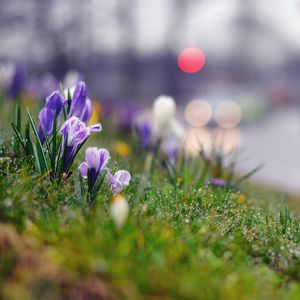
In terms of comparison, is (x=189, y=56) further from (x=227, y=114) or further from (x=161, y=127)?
(x=161, y=127)

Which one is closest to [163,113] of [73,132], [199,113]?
[73,132]

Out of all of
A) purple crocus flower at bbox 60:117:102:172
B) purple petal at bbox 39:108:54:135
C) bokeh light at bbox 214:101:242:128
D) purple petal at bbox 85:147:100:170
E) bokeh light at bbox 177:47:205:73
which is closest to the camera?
purple petal at bbox 85:147:100:170

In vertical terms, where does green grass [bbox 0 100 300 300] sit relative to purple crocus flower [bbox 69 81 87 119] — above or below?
below

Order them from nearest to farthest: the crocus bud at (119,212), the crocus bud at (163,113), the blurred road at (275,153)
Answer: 1. the crocus bud at (119,212)
2. the crocus bud at (163,113)
3. the blurred road at (275,153)

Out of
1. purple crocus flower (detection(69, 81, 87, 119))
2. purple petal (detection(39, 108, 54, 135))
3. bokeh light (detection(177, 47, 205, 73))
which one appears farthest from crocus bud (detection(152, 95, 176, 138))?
bokeh light (detection(177, 47, 205, 73))

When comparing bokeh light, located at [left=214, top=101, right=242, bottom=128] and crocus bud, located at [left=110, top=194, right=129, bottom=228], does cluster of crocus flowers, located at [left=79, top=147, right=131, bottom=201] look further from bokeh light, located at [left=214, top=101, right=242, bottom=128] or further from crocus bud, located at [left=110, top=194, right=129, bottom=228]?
bokeh light, located at [left=214, top=101, right=242, bottom=128]

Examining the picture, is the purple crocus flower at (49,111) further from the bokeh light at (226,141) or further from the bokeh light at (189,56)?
the bokeh light at (189,56)

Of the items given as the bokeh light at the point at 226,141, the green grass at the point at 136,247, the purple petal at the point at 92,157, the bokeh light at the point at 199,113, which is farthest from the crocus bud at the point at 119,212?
the bokeh light at the point at 199,113
